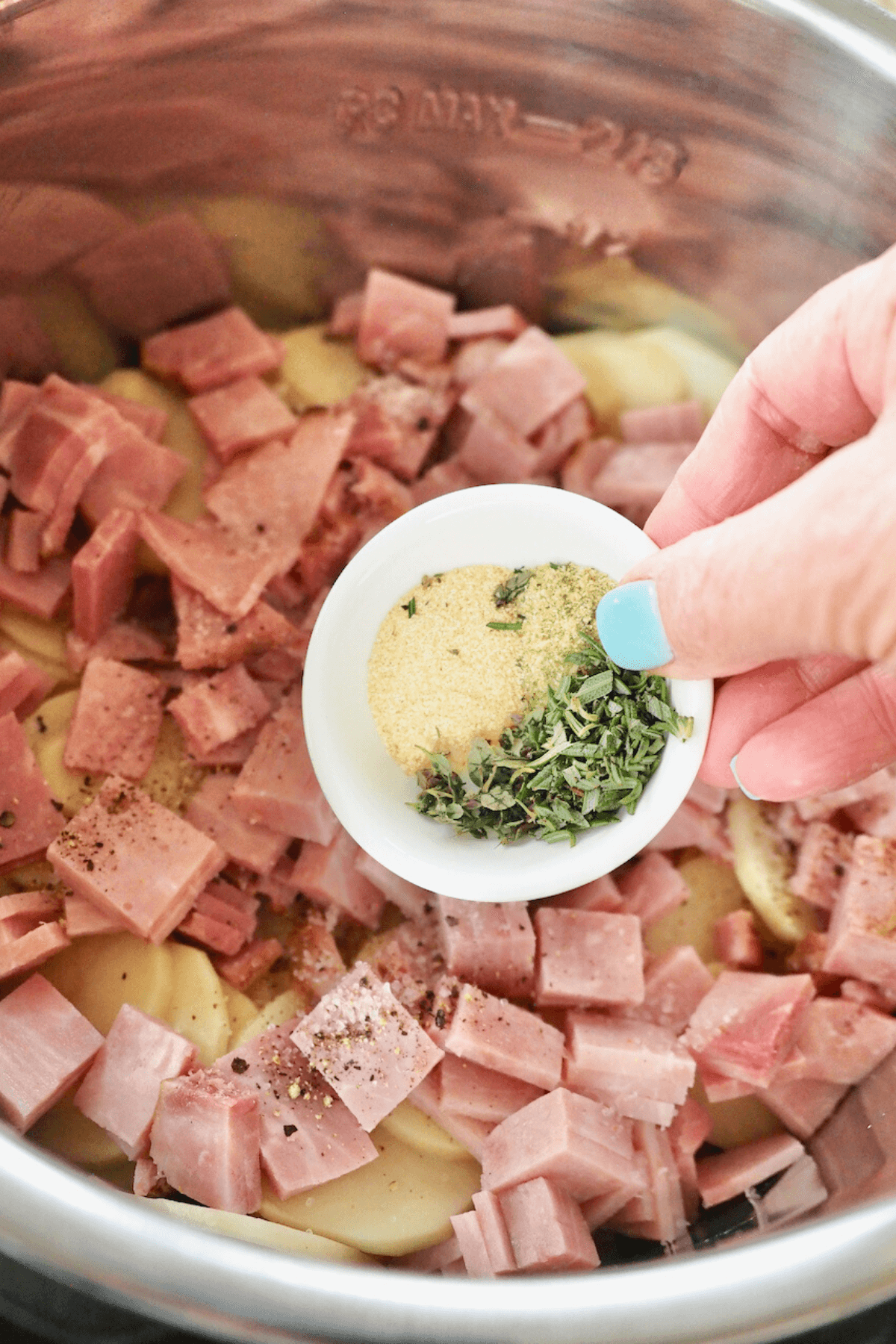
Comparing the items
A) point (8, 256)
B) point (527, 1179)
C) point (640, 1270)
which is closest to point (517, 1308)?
point (640, 1270)

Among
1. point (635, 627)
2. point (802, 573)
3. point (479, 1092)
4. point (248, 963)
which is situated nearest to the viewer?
Result: point (802, 573)

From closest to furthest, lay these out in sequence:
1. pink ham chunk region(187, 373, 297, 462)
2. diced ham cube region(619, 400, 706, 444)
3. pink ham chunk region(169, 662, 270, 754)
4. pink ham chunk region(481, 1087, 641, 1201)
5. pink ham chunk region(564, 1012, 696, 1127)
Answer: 1. pink ham chunk region(481, 1087, 641, 1201)
2. pink ham chunk region(564, 1012, 696, 1127)
3. pink ham chunk region(169, 662, 270, 754)
4. pink ham chunk region(187, 373, 297, 462)
5. diced ham cube region(619, 400, 706, 444)

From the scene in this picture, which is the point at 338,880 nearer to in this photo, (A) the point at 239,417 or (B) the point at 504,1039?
(B) the point at 504,1039

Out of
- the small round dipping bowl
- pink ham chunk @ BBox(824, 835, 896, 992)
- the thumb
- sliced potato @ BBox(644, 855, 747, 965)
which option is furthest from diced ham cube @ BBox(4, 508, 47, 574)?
pink ham chunk @ BBox(824, 835, 896, 992)

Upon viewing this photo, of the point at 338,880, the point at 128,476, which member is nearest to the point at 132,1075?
the point at 338,880

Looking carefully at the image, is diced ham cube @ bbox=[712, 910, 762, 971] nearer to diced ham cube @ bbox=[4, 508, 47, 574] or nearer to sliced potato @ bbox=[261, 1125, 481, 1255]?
sliced potato @ bbox=[261, 1125, 481, 1255]
